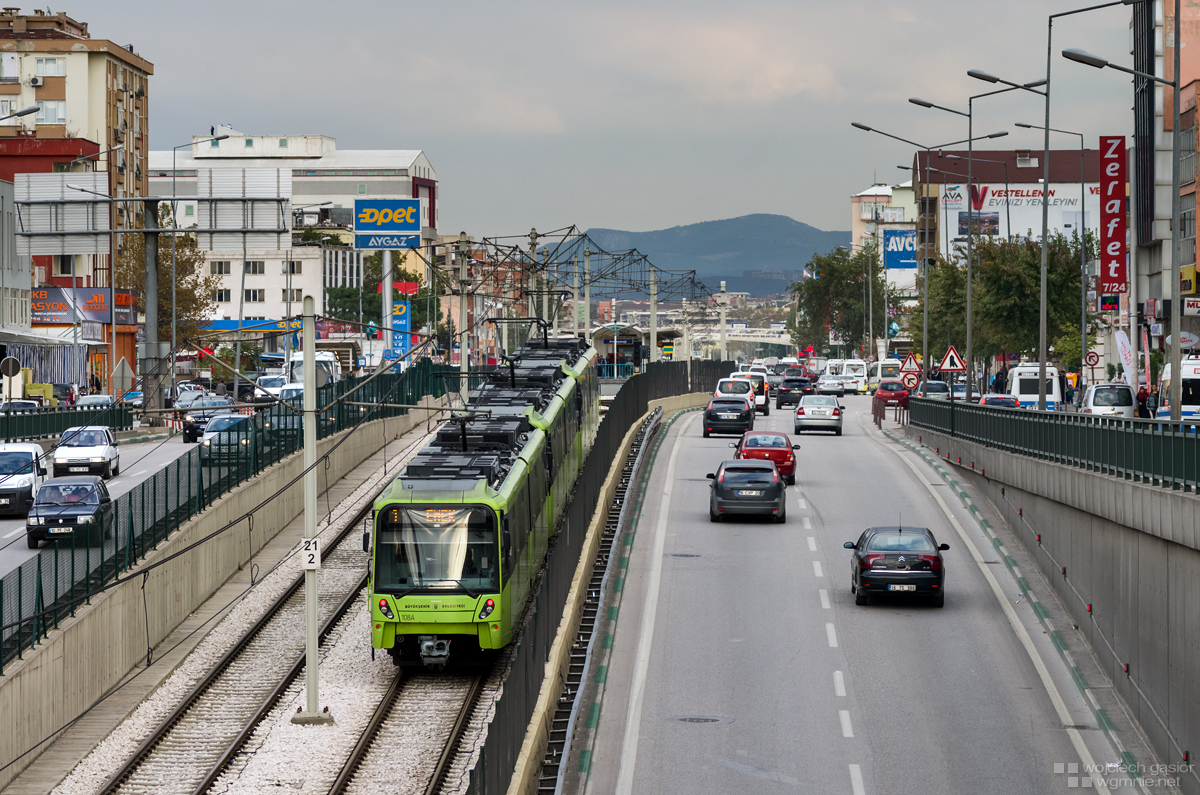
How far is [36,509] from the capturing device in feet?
108

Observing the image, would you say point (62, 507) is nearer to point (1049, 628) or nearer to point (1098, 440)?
point (1049, 628)

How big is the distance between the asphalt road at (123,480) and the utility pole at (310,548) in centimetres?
555

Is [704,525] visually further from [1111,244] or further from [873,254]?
[873,254]

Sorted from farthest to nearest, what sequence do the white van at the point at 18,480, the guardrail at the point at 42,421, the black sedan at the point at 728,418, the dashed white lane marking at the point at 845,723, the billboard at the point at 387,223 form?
the billboard at the point at 387,223, the black sedan at the point at 728,418, the guardrail at the point at 42,421, the white van at the point at 18,480, the dashed white lane marking at the point at 845,723

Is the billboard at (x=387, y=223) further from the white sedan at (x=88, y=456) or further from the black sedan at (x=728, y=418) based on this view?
the white sedan at (x=88, y=456)

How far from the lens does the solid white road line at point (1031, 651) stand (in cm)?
2082

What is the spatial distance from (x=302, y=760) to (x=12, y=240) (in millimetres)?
60599

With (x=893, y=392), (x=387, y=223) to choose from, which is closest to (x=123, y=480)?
(x=387, y=223)

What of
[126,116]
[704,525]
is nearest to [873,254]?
[126,116]

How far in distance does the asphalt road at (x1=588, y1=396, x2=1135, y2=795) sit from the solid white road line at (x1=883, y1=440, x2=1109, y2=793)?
0.06 meters

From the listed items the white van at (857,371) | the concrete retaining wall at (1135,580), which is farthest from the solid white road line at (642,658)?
the white van at (857,371)

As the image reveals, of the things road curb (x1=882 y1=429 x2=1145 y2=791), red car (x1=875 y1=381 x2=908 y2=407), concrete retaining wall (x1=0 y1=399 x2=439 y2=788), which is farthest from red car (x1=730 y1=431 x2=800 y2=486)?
red car (x1=875 y1=381 x2=908 y2=407)

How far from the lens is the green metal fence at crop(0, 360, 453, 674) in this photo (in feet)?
67.8

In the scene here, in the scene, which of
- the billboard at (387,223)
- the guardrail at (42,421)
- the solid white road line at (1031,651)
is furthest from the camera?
the billboard at (387,223)
